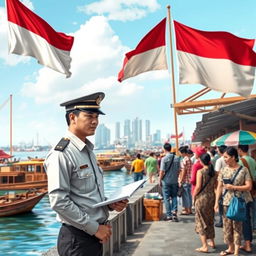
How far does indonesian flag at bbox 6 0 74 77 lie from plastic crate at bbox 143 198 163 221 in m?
4.01

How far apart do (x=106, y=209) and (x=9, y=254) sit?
12.2m

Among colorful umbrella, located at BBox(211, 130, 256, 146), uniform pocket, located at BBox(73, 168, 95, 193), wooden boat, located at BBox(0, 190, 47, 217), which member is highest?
colorful umbrella, located at BBox(211, 130, 256, 146)

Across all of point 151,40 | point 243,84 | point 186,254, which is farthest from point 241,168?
point 151,40

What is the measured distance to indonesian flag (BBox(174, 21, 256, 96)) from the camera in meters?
9.02

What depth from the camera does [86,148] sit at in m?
2.93

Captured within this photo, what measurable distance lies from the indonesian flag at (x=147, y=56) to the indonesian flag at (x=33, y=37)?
3.10m

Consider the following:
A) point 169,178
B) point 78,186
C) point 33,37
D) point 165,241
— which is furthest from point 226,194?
point 33,37

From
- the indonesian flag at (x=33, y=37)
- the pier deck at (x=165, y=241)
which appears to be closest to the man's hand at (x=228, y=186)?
the pier deck at (x=165, y=241)

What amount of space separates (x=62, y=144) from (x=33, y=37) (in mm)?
5513

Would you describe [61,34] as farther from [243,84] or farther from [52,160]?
[52,160]

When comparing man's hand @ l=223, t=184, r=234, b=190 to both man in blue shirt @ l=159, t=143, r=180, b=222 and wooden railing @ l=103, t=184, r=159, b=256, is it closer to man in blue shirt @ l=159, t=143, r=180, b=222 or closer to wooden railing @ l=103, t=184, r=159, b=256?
wooden railing @ l=103, t=184, r=159, b=256

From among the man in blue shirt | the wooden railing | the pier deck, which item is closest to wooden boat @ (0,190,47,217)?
the wooden railing

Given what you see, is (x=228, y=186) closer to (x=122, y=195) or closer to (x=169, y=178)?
(x=169, y=178)

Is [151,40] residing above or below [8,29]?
above
